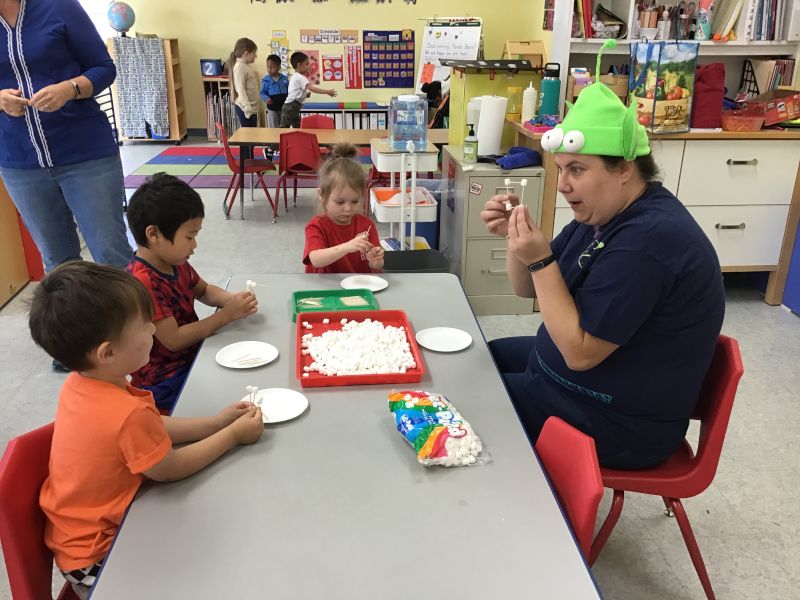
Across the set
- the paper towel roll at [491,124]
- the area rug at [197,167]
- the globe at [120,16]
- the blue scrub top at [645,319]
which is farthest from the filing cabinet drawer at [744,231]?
the globe at [120,16]

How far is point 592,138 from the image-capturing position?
1.35 metres

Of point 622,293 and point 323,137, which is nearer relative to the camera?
point 622,293

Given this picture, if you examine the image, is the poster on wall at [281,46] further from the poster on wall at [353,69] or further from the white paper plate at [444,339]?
the white paper plate at [444,339]

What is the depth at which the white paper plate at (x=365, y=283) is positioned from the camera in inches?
77.5

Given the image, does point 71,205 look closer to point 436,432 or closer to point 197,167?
point 436,432

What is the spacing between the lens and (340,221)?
7.80 ft

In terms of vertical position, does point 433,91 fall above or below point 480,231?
above

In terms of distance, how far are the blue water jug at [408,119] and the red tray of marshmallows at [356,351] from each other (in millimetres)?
1978

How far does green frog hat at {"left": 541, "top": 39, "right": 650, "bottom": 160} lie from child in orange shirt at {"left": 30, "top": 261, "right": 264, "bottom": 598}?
2.85 feet

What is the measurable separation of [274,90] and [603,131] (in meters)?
6.70

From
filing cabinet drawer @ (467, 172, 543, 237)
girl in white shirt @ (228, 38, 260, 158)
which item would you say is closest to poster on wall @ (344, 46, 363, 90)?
girl in white shirt @ (228, 38, 260, 158)

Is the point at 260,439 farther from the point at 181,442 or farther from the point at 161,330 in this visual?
the point at 161,330

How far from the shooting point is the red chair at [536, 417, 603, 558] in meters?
1.07

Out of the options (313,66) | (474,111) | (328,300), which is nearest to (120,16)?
(313,66)
